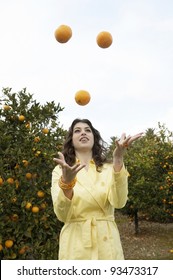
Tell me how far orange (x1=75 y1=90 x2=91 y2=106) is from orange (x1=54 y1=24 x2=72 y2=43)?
0.51 metres

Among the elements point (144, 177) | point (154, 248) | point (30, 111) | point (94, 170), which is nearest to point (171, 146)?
point (144, 177)

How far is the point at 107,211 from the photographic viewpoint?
254 cm

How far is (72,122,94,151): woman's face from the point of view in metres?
2.68

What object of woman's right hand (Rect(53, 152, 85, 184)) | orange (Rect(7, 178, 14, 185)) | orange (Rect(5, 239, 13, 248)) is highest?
orange (Rect(7, 178, 14, 185))

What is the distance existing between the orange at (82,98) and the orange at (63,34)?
515 mm

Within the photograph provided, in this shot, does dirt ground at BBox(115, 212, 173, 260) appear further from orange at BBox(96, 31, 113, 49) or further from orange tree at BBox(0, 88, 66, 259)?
orange at BBox(96, 31, 113, 49)

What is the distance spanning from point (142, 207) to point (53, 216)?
256 inches

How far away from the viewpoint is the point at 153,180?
1116cm

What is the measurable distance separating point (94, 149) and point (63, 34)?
4.47 ft

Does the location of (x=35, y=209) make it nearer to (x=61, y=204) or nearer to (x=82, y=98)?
(x=82, y=98)

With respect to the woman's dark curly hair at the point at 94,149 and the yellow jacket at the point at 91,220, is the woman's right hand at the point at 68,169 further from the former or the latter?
the woman's dark curly hair at the point at 94,149

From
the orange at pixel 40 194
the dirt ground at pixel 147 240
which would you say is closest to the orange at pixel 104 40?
the orange at pixel 40 194

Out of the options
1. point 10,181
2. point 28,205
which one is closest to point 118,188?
point 28,205

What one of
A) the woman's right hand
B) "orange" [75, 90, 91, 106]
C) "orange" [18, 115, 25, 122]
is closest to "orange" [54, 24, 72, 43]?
"orange" [75, 90, 91, 106]
